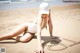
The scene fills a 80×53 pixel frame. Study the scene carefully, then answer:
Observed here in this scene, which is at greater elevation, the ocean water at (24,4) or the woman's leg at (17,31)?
the ocean water at (24,4)

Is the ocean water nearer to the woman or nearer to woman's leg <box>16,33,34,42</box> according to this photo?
the woman

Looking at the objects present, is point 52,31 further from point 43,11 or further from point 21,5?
point 21,5

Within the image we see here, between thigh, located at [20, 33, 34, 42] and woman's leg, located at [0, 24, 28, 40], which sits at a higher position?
woman's leg, located at [0, 24, 28, 40]

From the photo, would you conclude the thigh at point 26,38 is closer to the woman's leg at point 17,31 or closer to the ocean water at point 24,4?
the woman's leg at point 17,31

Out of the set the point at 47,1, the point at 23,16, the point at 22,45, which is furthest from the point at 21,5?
the point at 22,45

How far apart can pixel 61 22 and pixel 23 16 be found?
1.12ft

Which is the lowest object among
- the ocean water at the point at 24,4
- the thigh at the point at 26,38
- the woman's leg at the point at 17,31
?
the thigh at the point at 26,38

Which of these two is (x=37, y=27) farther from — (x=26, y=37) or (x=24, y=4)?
(x=24, y=4)

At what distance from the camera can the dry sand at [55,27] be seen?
1711 millimetres

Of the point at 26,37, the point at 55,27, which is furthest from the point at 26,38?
the point at 55,27

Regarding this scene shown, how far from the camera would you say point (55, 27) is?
1.81 metres

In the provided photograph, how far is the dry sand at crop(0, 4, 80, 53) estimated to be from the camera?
1711 mm

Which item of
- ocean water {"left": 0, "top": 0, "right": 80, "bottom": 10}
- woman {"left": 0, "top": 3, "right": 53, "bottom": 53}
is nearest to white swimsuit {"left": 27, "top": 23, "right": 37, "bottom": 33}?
woman {"left": 0, "top": 3, "right": 53, "bottom": 53}

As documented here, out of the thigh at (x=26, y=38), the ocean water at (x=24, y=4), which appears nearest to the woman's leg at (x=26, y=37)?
the thigh at (x=26, y=38)
